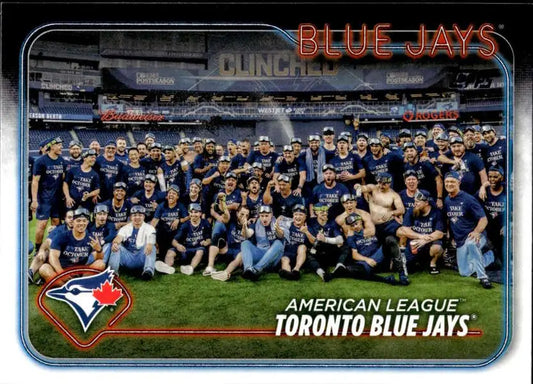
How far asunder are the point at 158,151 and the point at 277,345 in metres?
1.53

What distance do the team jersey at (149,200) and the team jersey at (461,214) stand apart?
1.95 meters

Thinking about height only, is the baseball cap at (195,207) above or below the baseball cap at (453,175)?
below

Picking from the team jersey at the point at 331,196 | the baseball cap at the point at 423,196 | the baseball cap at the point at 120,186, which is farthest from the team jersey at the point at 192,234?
the baseball cap at the point at 423,196

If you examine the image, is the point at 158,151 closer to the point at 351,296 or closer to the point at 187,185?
the point at 187,185

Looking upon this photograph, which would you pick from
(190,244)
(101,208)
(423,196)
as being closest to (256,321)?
(190,244)

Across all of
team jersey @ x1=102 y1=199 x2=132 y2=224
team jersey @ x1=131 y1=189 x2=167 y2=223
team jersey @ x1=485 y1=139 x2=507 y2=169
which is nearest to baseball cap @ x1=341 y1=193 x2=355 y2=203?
team jersey @ x1=485 y1=139 x2=507 y2=169

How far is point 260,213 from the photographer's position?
3.81m

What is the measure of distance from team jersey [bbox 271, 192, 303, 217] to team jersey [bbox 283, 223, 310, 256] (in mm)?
104

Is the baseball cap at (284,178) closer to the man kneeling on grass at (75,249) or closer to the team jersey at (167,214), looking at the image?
the team jersey at (167,214)

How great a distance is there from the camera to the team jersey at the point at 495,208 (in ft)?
12.1

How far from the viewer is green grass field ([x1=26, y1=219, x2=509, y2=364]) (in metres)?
3.68

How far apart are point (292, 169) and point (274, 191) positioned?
195 millimetres

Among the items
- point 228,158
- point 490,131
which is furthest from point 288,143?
point 490,131

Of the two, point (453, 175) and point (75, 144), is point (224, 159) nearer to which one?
point (75, 144)
